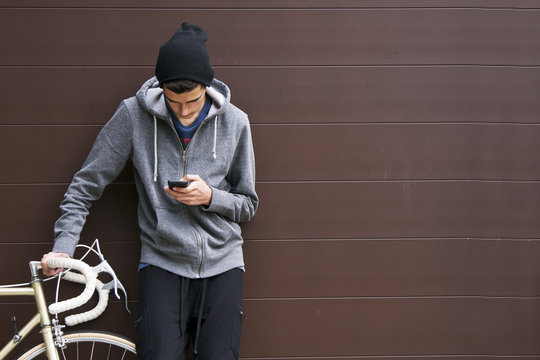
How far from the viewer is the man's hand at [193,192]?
1900 millimetres

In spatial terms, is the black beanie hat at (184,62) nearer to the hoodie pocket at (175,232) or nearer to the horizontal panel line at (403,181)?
the hoodie pocket at (175,232)

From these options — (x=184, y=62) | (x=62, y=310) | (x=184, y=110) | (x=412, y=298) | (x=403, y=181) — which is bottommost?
(x=412, y=298)

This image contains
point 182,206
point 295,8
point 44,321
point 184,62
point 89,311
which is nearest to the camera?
point 184,62

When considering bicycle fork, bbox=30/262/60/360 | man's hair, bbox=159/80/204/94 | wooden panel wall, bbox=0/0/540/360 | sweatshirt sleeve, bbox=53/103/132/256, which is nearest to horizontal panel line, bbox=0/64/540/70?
wooden panel wall, bbox=0/0/540/360

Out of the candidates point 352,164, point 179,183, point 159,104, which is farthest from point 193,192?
point 352,164

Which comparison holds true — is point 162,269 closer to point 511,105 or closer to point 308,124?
point 308,124

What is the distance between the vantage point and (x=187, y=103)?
1.93 metres

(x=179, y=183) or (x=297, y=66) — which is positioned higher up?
(x=297, y=66)

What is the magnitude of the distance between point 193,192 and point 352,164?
863 mm

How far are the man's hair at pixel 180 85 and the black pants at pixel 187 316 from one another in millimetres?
706

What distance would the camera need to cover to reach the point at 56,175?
7.84 feet

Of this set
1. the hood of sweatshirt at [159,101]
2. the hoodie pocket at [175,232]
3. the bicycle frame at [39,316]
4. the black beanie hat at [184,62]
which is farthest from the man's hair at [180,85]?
the bicycle frame at [39,316]

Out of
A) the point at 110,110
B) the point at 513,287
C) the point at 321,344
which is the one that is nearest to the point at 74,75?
the point at 110,110

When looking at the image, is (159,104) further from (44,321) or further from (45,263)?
(44,321)
